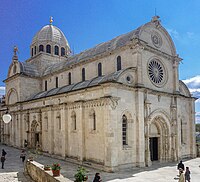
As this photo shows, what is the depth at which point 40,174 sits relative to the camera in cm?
1382

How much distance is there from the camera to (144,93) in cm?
2220

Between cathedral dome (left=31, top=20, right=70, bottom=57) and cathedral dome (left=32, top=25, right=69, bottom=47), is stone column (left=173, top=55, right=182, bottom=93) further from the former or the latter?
cathedral dome (left=32, top=25, right=69, bottom=47)

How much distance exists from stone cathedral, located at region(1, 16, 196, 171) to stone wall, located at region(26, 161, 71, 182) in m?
5.83

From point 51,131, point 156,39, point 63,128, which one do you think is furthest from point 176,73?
point 51,131

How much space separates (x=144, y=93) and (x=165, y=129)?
229 inches

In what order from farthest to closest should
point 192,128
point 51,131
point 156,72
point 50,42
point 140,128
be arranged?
1. point 50,42
2. point 192,128
3. point 51,131
4. point 156,72
5. point 140,128

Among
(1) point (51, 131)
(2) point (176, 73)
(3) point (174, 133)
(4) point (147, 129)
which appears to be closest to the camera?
(4) point (147, 129)

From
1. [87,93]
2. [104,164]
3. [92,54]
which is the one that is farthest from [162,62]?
[104,164]

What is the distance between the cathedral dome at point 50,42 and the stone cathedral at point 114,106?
5.69m

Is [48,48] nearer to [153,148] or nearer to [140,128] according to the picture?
[140,128]

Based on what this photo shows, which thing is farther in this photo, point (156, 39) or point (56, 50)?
point (56, 50)

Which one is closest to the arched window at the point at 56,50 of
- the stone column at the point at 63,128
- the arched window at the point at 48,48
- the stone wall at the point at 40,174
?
the arched window at the point at 48,48

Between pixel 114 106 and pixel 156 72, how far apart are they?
27.7 ft

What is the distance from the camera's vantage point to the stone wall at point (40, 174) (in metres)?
10.9
